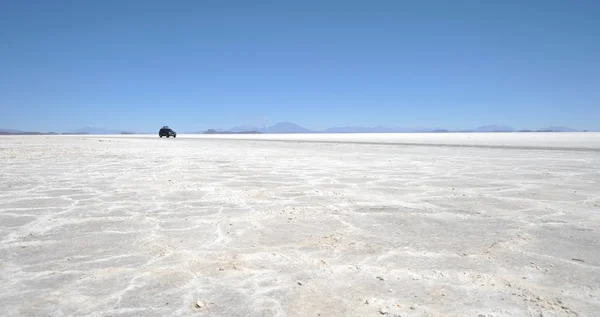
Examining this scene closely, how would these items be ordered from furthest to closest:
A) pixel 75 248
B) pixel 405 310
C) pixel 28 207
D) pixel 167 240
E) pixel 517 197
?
pixel 517 197 < pixel 28 207 < pixel 167 240 < pixel 75 248 < pixel 405 310

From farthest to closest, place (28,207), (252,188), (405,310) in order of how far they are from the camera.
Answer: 1. (252,188)
2. (28,207)
3. (405,310)

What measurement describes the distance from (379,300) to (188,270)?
4.27ft

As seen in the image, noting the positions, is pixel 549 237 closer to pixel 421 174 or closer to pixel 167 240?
pixel 167 240

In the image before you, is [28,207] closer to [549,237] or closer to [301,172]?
[301,172]

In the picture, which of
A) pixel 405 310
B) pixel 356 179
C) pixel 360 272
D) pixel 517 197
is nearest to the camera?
pixel 405 310

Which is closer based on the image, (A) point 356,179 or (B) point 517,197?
(B) point 517,197

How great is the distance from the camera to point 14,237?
340 cm

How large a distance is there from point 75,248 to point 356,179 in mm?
4993

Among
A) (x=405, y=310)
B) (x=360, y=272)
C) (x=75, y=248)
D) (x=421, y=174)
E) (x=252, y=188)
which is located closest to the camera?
(x=405, y=310)

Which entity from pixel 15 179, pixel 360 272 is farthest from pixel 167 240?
pixel 15 179

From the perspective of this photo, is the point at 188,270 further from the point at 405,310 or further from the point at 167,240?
the point at 405,310

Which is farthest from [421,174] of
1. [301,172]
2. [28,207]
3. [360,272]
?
[28,207]

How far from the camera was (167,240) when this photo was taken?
330cm

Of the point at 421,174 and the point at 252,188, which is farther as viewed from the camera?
the point at 421,174
